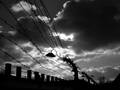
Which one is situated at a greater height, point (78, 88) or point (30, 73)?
point (30, 73)

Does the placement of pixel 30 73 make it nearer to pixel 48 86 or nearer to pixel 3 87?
pixel 3 87

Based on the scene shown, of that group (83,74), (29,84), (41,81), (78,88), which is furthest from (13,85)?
(83,74)

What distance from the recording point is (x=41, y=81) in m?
14.2

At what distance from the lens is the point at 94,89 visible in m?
28.7

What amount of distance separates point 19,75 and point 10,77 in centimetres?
106

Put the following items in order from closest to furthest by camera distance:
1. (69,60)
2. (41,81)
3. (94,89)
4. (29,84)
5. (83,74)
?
(29,84) → (41,81) → (94,89) → (69,60) → (83,74)

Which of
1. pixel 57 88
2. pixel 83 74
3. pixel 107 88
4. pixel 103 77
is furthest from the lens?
pixel 103 77

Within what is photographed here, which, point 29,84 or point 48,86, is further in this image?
point 48,86

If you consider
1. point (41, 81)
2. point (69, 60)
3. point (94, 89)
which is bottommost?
point (94, 89)

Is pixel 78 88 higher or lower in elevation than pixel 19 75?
lower

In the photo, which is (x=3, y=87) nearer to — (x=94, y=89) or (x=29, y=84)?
(x=29, y=84)

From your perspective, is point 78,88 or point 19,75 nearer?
point 19,75

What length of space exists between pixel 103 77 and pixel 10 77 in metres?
85.0

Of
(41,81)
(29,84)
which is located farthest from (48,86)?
(29,84)
